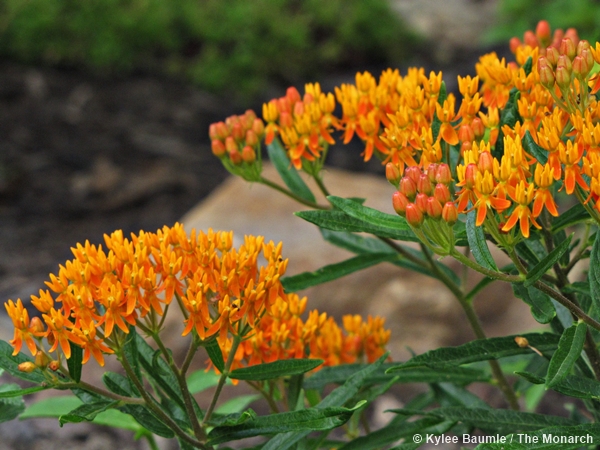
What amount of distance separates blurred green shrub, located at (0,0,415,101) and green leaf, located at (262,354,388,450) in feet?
18.6

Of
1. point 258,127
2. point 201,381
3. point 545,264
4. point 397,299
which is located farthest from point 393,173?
point 397,299

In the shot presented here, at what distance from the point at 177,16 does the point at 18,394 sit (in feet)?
21.0

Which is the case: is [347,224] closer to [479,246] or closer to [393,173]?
[393,173]

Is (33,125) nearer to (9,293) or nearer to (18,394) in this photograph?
(9,293)

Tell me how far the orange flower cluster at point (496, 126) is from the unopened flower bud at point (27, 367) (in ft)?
2.70

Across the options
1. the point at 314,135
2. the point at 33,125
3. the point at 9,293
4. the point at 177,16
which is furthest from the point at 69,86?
the point at 314,135

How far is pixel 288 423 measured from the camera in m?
1.64

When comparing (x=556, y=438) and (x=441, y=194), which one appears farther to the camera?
(x=556, y=438)

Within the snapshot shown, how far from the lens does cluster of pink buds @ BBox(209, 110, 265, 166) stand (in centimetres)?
207

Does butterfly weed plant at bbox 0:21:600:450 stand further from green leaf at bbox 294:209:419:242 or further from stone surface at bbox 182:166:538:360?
stone surface at bbox 182:166:538:360

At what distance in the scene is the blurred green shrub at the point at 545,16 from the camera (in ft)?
22.2

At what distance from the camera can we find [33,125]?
6.52m

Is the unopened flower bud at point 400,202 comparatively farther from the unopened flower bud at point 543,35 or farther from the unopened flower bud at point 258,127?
the unopened flower bud at point 543,35

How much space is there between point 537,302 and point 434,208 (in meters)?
0.35
